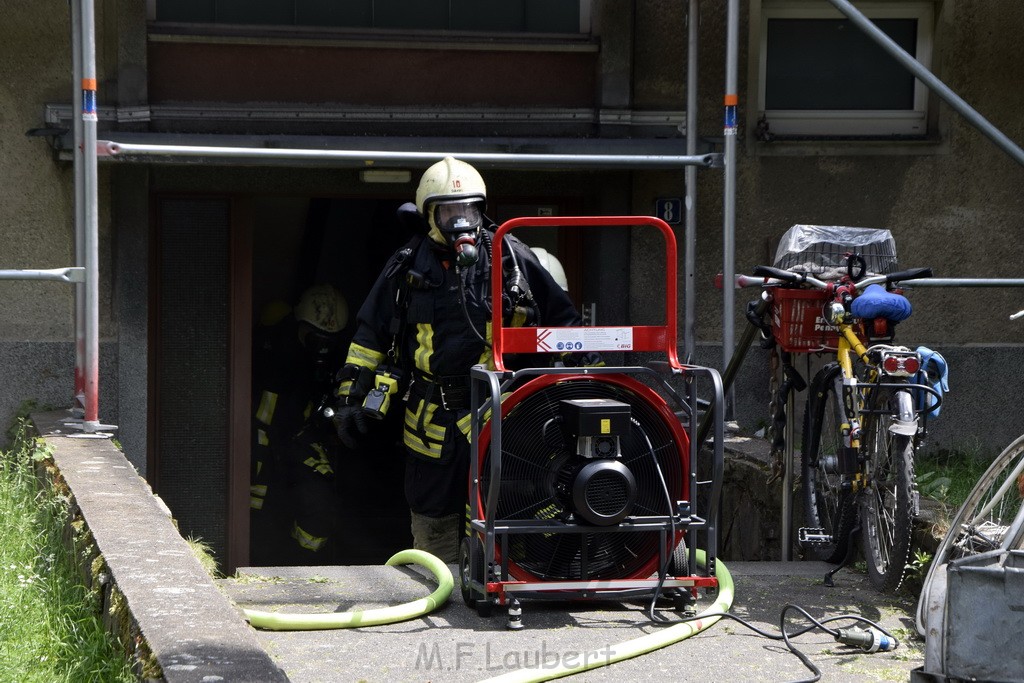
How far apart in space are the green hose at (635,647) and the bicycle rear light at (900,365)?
98 cm

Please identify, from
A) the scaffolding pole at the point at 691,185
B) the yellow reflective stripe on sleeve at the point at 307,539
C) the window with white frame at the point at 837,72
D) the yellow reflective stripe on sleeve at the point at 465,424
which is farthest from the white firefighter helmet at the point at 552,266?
the yellow reflective stripe on sleeve at the point at 307,539

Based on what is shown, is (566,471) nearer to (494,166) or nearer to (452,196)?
(452,196)

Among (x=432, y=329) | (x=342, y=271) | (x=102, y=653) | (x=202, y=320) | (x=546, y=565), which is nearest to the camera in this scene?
(x=102, y=653)

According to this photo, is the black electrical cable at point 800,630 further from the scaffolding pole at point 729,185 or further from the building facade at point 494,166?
the building facade at point 494,166

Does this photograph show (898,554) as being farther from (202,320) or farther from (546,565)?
(202,320)

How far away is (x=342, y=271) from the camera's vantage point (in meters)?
9.40

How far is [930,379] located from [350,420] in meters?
2.40

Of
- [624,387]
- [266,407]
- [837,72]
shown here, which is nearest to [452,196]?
[624,387]

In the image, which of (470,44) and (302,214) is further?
(302,214)

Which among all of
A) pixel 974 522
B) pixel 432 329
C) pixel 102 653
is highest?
pixel 432 329

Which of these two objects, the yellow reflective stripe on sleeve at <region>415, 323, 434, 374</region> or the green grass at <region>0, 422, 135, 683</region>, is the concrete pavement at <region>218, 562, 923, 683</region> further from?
the yellow reflective stripe on sleeve at <region>415, 323, 434, 374</region>

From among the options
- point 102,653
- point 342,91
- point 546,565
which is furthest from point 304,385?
point 102,653

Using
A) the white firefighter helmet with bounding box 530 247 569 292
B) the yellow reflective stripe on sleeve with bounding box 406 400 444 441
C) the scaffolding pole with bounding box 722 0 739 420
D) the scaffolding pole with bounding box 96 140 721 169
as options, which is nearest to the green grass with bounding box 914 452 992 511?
the scaffolding pole with bounding box 722 0 739 420

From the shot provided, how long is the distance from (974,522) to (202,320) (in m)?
5.57
